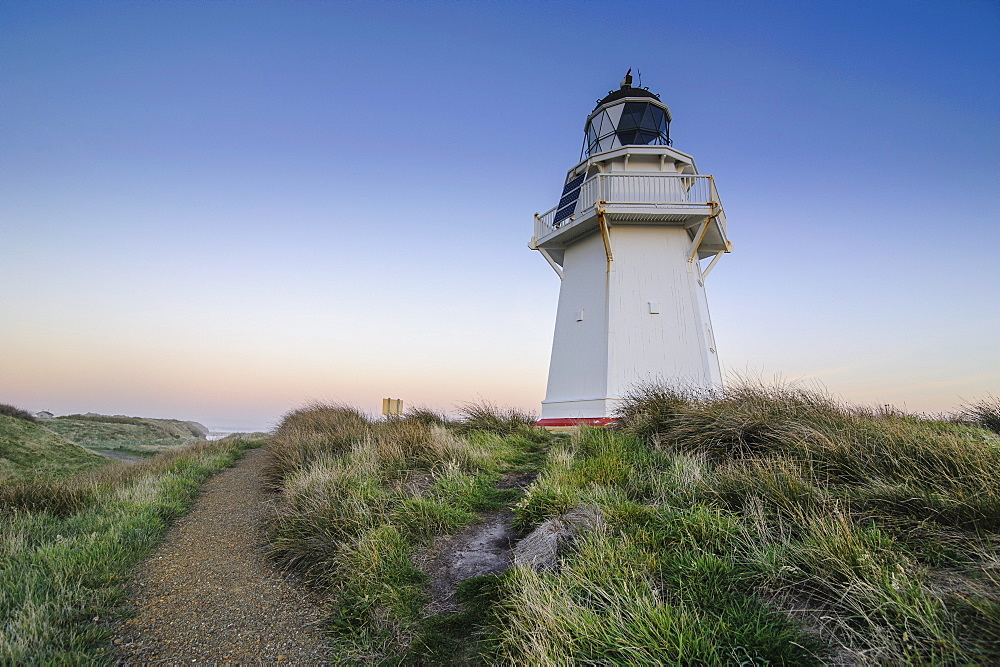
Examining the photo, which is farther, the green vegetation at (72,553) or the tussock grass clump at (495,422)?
the tussock grass clump at (495,422)

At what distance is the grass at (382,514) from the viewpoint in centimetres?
343

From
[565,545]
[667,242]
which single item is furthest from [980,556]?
[667,242]

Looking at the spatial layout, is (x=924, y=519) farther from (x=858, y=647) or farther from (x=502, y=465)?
(x=502, y=465)


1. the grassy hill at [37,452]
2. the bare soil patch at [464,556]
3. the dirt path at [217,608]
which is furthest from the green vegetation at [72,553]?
the grassy hill at [37,452]

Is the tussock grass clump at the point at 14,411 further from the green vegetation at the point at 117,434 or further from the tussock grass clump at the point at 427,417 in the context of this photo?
the tussock grass clump at the point at 427,417

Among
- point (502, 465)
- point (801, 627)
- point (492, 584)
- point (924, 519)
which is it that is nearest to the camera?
point (801, 627)

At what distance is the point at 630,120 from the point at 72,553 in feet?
56.3

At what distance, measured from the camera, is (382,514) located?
4934 mm

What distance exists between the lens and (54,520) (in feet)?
19.5

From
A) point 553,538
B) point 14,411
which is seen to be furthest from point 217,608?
point 14,411

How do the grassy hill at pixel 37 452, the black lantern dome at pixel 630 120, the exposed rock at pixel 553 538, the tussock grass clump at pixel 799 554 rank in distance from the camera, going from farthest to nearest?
the black lantern dome at pixel 630 120 < the grassy hill at pixel 37 452 < the exposed rock at pixel 553 538 < the tussock grass clump at pixel 799 554

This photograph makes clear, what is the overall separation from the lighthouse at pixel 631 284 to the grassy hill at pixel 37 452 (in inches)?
465

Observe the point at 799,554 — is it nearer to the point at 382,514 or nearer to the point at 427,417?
the point at 382,514

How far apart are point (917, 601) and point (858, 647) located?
0.34 metres
